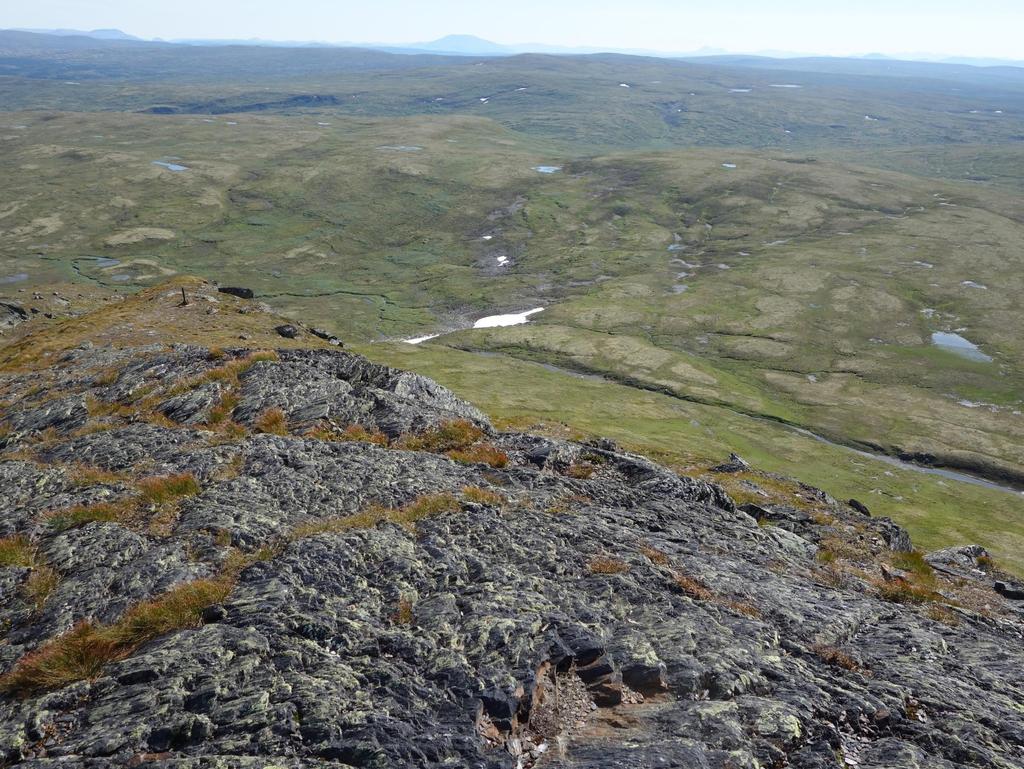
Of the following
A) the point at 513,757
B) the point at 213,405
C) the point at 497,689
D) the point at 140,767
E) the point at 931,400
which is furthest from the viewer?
the point at 931,400

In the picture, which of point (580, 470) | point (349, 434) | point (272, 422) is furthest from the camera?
point (580, 470)

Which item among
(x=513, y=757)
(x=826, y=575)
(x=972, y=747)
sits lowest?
(x=826, y=575)

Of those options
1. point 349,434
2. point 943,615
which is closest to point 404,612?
point 349,434

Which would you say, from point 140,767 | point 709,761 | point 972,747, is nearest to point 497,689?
point 709,761

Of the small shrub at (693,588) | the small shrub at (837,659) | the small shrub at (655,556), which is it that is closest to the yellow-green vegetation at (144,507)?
the small shrub at (655,556)

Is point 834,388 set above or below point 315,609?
below

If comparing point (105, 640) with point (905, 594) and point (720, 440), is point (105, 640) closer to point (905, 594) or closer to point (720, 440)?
point (905, 594)

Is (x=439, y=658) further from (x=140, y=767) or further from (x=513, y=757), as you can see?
(x=140, y=767)
